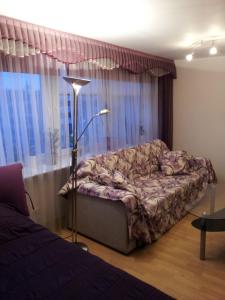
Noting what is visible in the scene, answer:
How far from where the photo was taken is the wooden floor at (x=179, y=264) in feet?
6.98

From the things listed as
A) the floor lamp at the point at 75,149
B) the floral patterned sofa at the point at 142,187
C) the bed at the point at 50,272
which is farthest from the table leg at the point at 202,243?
the bed at the point at 50,272

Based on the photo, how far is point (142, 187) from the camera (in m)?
3.38

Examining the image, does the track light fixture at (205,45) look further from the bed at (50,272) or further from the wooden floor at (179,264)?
the bed at (50,272)

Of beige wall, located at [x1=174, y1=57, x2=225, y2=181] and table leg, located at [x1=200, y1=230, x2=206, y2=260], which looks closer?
table leg, located at [x1=200, y1=230, x2=206, y2=260]

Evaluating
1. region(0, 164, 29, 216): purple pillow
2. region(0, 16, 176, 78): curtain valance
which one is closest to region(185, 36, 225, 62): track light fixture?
region(0, 16, 176, 78): curtain valance

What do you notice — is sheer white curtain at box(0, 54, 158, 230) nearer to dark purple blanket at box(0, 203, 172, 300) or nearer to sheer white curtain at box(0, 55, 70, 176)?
sheer white curtain at box(0, 55, 70, 176)

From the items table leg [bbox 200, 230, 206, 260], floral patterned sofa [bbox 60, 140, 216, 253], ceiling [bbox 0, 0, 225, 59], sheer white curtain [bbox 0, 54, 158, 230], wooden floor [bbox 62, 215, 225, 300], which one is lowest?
wooden floor [bbox 62, 215, 225, 300]

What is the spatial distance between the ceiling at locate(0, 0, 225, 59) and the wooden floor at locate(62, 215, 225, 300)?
226 centimetres

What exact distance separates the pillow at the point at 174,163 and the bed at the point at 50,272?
242 cm

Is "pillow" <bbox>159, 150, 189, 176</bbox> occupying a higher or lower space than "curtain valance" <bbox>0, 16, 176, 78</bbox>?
lower

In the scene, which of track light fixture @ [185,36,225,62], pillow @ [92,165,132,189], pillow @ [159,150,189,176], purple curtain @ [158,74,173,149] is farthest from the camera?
purple curtain @ [158,74,173,149]

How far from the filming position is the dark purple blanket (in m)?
1.29

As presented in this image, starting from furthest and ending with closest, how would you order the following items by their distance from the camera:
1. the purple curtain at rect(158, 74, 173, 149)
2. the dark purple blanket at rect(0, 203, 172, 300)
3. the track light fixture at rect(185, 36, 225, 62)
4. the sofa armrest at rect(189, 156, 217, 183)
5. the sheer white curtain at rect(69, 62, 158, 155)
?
the purple curtain at rect(158, 74, 173, 149)
the sofa armrest at rect(189, 156, 217, 183)
the sheer white curtain at rect(69, 62, 158, 155)
the track light fixture at rect(185, 36, 225, 62)
the dark purple blanket at rect(0, 203, 172, 300)

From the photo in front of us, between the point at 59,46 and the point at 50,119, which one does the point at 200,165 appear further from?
the point at 59,46
